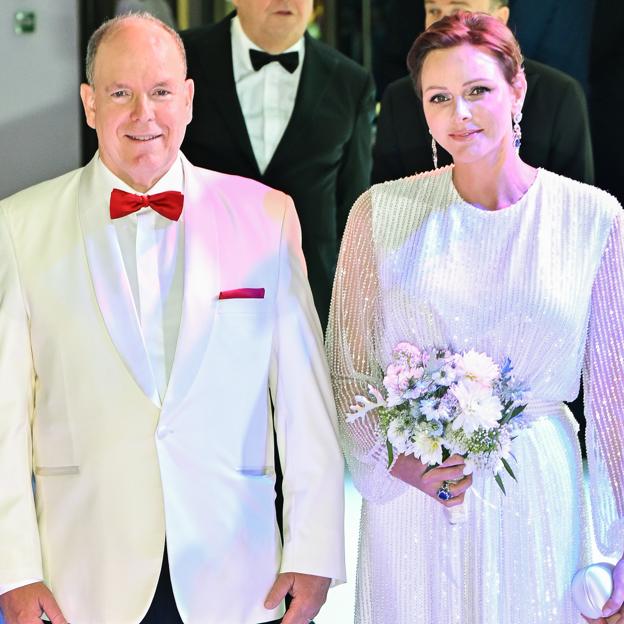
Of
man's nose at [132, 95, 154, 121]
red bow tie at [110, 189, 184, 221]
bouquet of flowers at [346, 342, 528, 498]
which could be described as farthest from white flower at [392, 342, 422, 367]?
man's nose at [132, 95, 154, 121]

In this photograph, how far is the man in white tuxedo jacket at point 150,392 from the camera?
2895mm

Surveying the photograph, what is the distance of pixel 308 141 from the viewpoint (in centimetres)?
472

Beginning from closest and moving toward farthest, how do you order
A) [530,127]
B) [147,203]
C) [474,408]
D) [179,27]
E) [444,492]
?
[474,408]
[444,492]
[147,203]
[530,127]
[179,27]

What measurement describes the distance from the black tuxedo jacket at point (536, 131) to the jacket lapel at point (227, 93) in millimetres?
534

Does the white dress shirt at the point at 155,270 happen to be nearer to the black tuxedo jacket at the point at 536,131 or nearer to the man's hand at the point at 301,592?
the man's hand at the point at 301,592

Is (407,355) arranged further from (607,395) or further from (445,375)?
(607,395)

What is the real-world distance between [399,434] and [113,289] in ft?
2.45

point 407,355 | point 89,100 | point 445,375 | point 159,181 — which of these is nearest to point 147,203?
point 159,181

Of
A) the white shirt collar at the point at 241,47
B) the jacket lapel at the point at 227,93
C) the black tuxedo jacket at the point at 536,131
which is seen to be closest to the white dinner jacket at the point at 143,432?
the jacket lapel at the point at 227,93

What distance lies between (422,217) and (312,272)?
1.66 meters

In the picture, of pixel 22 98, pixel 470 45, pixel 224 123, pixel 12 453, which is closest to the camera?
pixel 12 453

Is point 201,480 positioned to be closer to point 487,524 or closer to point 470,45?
point 487,524

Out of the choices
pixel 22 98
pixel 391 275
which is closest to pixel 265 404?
pixel 391 275

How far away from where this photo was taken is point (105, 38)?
3.09 metres
